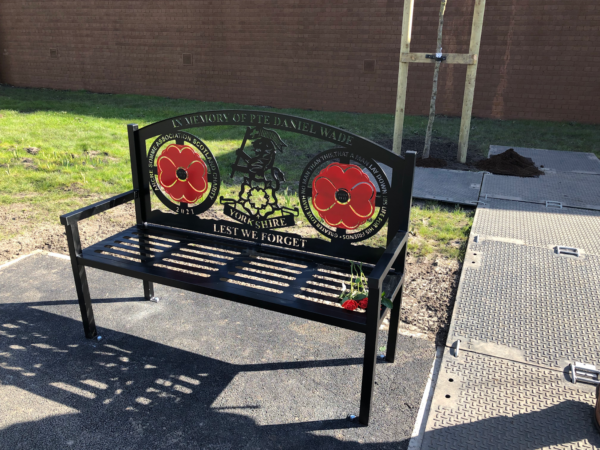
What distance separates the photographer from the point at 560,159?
22.8 ft

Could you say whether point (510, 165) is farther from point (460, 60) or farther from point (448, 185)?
point (460, 60)

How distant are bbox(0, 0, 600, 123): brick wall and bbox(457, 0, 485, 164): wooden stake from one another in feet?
12.3

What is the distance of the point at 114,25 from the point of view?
12.6 meters

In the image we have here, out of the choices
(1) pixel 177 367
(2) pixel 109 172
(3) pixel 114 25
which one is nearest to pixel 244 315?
(1) pixel 177 367

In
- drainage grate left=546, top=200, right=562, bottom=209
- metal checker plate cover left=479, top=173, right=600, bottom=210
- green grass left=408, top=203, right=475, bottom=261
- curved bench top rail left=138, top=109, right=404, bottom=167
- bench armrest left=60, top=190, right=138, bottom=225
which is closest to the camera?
curved bench top rail left=138, top=109, right=404, bottom=167

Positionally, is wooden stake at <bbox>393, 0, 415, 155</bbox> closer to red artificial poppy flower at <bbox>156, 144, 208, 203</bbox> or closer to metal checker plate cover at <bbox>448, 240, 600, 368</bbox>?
metal checker plate cover at <bbox>448, 240, 600, 368</bbox>

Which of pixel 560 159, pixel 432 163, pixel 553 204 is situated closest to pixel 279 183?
pixel 553 204

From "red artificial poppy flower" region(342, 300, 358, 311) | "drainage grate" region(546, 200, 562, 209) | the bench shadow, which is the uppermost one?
"red artificial poppy flower" region(342, 300, 358, 311)

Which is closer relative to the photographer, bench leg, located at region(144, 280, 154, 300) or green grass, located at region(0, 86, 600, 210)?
bench leg, located at region(144, 280, 154, 300)

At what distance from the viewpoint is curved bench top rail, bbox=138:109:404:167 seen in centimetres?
240

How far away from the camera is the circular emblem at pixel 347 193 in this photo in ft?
8.02

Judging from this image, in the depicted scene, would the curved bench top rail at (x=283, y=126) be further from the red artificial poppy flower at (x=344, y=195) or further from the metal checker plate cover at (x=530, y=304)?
the metal checker plate cover at (x=530, y=304)

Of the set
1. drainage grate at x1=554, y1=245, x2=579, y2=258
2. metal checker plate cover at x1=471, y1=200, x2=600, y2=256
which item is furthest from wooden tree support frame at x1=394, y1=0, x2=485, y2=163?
drainage grate at x1=554, y1=245, x2=579, y2=258

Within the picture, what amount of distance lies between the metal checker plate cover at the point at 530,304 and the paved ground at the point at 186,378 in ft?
1.47
